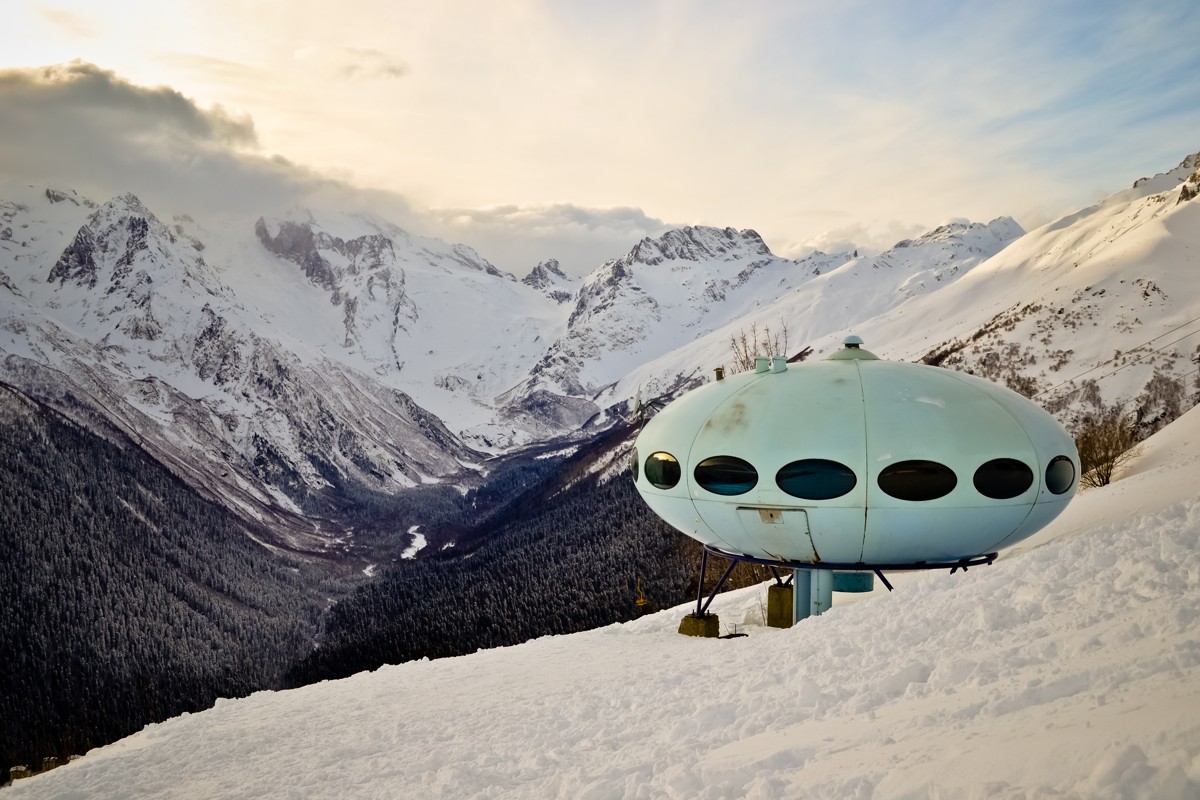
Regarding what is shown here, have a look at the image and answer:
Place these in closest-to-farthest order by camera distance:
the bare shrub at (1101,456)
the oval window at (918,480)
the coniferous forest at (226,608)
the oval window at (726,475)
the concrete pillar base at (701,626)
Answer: the oval window at (918,480)
the oval window at (726,475)
the concrete pillar base at (701,626)
the bare shrub at (1101,456)
the coniferous forest at (226,608)

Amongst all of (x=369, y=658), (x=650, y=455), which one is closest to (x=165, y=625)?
(x=369, y=658)

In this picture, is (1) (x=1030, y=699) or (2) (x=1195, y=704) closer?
(2) (x=1195, y=704)

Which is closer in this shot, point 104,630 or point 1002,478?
point 1002,478

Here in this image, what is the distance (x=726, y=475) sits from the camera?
22156 millimetres

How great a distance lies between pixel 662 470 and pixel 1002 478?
9.13m

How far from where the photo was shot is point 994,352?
89.9 metres

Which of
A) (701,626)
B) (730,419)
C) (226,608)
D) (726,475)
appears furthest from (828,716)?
(226,608)

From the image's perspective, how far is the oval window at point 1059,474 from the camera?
21125 mm

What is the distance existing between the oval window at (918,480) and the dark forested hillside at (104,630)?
480ft

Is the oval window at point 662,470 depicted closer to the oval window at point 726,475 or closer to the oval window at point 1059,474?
the oval window at point 726,475

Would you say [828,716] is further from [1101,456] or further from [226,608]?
[226,608]

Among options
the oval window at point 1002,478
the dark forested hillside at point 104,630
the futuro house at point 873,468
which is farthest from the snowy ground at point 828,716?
the dark forested hillside at point 104,630

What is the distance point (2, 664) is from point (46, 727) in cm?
2498

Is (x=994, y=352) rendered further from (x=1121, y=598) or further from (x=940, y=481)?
(x=1121, y=598)
